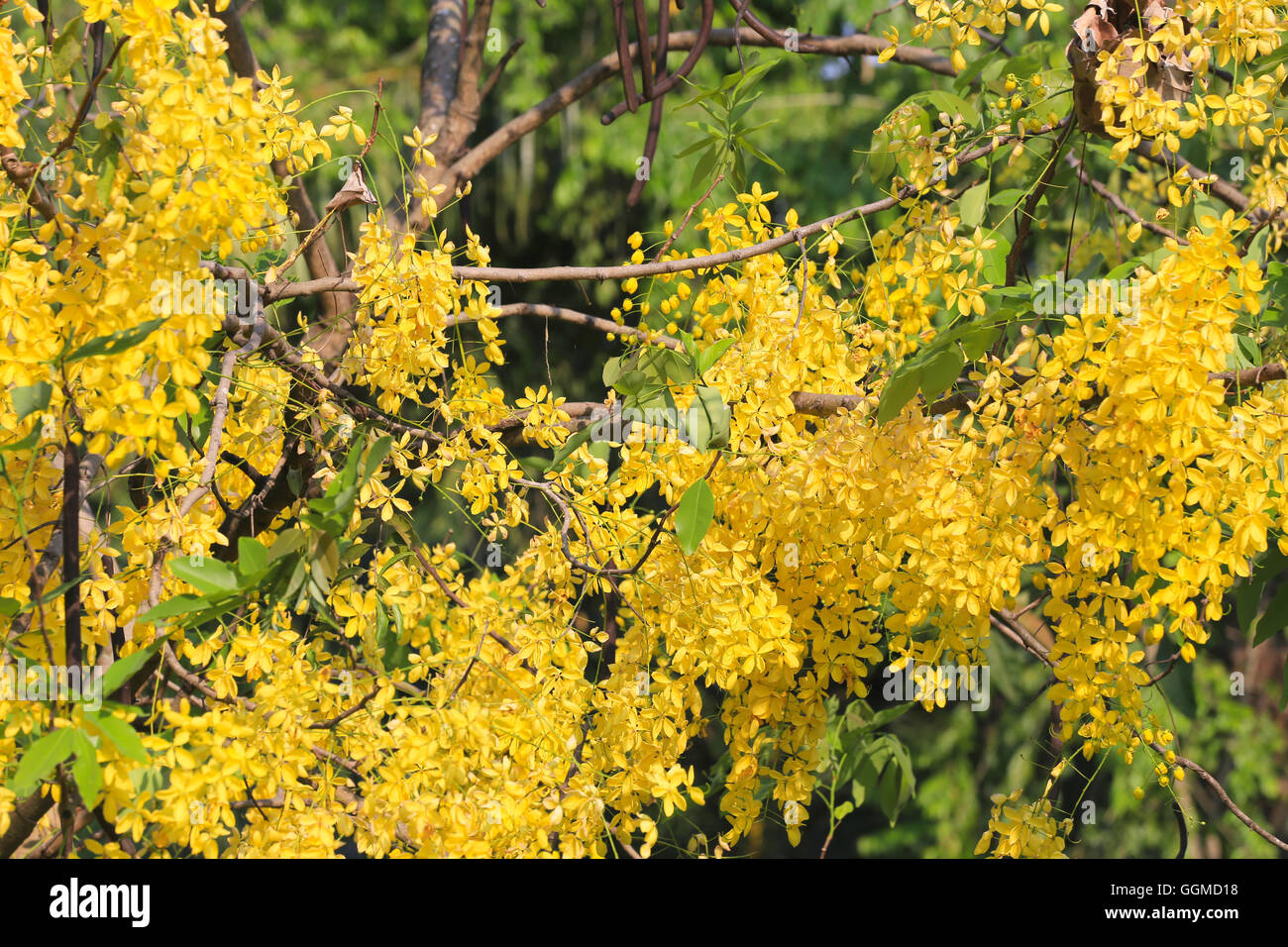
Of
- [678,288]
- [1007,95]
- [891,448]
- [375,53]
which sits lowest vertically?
[891,448]

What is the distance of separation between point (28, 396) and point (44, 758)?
245 millimetres

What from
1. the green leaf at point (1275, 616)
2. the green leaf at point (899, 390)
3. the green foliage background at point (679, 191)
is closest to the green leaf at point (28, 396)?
the green leaf at point (899, 390)

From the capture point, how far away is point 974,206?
128 centimetres

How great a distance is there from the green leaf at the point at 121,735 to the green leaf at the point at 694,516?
1.40 ft

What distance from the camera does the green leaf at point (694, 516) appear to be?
0.89 metres

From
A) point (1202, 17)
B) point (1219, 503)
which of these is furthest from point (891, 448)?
point (1202, 17)

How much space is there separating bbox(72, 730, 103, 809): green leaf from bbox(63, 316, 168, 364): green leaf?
9.8 inches

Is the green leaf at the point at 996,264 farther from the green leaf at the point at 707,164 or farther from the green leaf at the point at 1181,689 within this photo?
the green leaf at the point at 1181,689

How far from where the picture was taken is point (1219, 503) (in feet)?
2.77

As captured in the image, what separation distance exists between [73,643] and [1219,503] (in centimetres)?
88

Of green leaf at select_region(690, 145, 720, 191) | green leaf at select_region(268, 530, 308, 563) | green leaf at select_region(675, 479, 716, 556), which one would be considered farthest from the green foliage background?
green leaf at select_region(268, 530, 308, 563)

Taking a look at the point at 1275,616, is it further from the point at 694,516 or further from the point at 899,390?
the point at 694,516

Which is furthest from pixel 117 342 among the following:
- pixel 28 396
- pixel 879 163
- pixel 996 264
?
pixel 879 163
